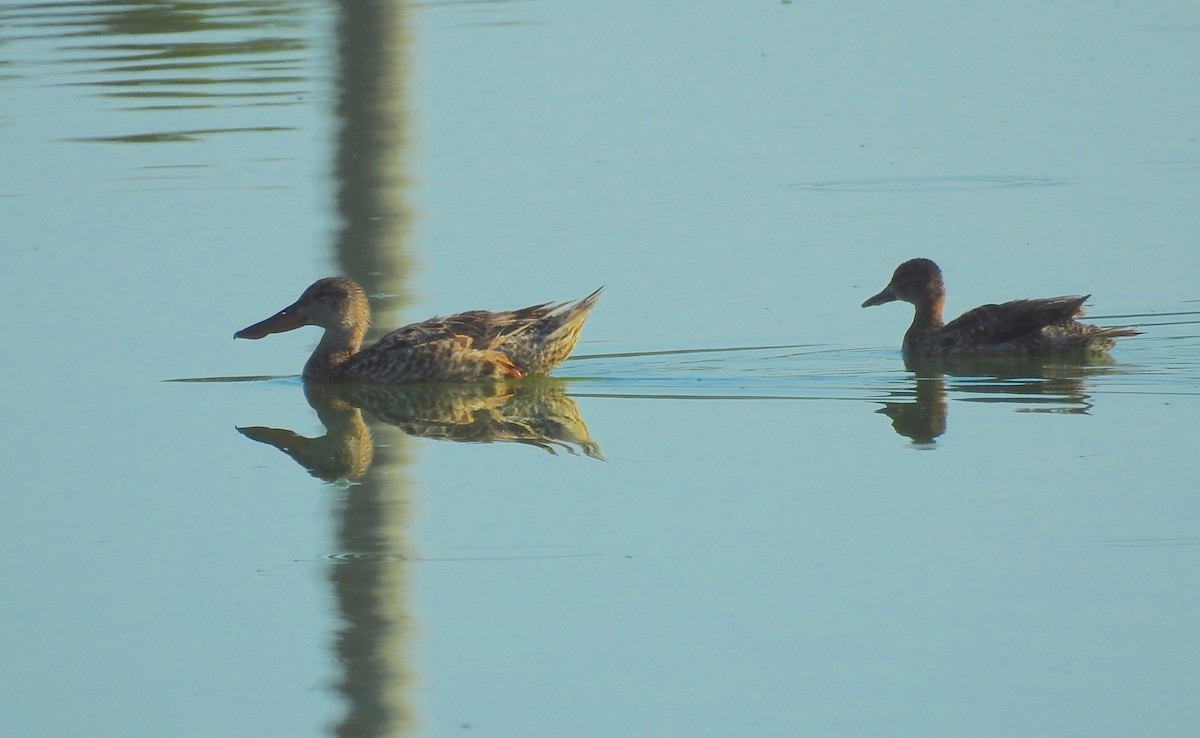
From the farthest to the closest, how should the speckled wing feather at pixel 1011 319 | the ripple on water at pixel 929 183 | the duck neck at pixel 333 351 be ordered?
1. the ripple on water at pixel 929 183
2. the duck neck at pixel 333 351
3. the speckled wing feather at pixel 1011 319

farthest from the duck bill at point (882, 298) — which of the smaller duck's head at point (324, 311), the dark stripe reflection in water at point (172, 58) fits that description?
the dark stripe reflection in water at point (172, 58)

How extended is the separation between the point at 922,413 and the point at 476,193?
515cm

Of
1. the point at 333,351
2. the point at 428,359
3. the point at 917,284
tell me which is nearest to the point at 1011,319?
the point at 917,284

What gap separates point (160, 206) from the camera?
13.5 metres

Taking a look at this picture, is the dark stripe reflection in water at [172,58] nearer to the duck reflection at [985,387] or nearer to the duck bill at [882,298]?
the duck bill at [882,298]

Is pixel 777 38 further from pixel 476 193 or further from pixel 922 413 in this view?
pixel 922 413

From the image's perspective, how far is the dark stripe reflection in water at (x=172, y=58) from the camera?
55.5 feet

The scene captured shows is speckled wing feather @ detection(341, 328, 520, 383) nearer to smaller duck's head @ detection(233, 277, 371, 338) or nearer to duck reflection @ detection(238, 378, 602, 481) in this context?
duck reflection @ detection(238, 378, 602, 481)

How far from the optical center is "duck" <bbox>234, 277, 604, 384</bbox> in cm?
993

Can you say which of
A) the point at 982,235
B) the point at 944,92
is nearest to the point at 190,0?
the point at 944,92

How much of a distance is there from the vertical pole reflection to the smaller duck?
268 centimetres

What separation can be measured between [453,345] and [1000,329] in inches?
99.5

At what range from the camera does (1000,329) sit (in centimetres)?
1003

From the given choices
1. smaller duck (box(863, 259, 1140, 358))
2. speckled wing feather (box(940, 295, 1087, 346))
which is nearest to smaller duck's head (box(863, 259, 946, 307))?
smaller duck (box(863, 259, 1140, 358))
